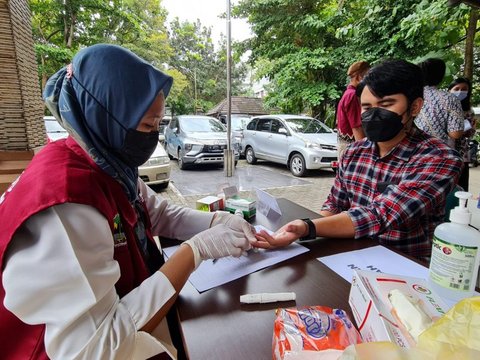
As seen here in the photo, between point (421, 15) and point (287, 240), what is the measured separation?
488cm

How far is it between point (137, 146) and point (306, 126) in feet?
23.0

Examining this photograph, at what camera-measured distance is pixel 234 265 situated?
1105mm

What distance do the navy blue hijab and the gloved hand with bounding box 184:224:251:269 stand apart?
0.33 metres

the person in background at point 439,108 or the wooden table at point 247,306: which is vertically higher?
the person in background at point 439,108

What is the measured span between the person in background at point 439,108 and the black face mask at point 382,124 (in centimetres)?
190

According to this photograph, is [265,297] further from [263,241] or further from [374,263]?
[374,263]

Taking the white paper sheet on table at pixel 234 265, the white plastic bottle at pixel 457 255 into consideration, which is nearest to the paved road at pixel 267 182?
the white paper sheet on table at pixel 234 265

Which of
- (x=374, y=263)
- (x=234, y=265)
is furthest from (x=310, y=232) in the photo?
(x=234, y=265)

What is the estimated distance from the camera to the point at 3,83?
5.02 feet

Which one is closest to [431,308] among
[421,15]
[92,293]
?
[92,293]

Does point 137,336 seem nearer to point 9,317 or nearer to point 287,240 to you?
point 9,317

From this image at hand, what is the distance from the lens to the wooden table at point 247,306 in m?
0.71

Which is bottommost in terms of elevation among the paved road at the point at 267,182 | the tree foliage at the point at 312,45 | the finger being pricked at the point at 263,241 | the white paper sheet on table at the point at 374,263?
the paved road at the point at 267,182

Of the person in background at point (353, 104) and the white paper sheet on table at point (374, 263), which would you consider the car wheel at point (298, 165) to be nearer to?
the person in background at point (353, 104)
